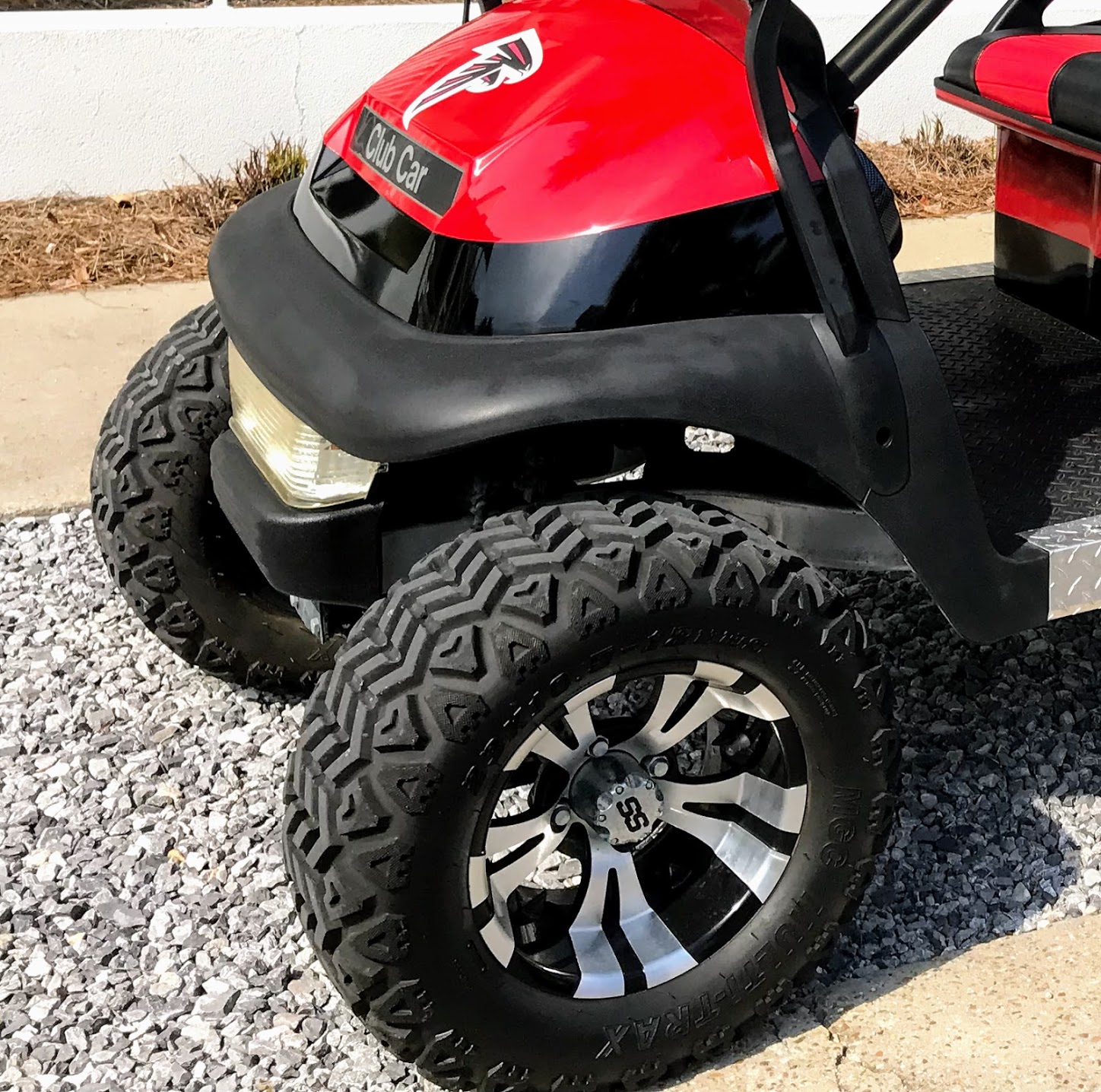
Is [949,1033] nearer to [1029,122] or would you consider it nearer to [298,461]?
[298,461]

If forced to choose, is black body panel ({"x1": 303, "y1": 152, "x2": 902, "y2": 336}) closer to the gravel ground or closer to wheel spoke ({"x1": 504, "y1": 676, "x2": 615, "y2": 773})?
wheel spoke ({"x1": 504, "y1": 676, "x2": 615, "y2": 773})

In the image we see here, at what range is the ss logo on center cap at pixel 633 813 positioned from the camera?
2033 mm

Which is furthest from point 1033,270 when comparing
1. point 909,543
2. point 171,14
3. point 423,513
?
point 171,14

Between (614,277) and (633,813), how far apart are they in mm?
750

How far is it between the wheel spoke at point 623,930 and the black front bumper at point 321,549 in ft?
1.66

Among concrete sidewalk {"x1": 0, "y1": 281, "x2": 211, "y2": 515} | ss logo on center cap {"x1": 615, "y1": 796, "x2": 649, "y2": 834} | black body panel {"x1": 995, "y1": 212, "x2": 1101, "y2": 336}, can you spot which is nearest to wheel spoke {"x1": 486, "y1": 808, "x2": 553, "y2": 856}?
ss logo on center cap {"x1": 615, "y1": 796, "x2": 649, "y2": 834}

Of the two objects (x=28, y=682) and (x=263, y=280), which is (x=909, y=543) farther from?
(x=28, y=682)

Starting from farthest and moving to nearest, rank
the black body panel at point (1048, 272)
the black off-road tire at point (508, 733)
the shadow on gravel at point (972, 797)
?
1. the black body panel at point (1048, 272)
2. the shadow on gravel at point (972, 797)
3. the black off-road tire at point (508, 733)

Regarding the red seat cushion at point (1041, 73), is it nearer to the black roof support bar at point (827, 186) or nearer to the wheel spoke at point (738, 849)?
the black roof support bar at point (827, 186)

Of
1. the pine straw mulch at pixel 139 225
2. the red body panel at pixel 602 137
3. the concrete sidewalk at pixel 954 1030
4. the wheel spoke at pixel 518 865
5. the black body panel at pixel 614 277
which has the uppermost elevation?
the red body panel at pixel 602 137

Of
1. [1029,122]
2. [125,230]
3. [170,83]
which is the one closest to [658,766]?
[1029,122]

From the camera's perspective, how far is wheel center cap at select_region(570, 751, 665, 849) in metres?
2.03

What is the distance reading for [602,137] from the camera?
1962 mm

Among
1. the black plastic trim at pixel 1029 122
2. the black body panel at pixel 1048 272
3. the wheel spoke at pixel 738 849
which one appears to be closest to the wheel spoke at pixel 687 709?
the wheel spoke at pixel 738 849
